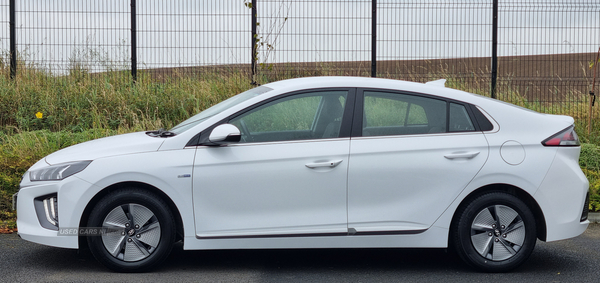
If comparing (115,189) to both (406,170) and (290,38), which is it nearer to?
(406,170)

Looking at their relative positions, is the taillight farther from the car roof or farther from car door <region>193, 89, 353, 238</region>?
car door <region>193, 89, 353, 238</region>

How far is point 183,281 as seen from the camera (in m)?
4.62

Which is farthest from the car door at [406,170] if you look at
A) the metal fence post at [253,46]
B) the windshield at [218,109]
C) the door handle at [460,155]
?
the metal fence post at [253,46]

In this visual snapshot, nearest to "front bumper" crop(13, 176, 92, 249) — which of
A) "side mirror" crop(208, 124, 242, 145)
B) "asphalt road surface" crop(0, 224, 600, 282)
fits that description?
"asphalt road surface" crop(0, 224, 600, 282)

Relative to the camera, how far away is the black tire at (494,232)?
481 centimetres

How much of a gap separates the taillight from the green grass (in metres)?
5.57

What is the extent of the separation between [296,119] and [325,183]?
650mm

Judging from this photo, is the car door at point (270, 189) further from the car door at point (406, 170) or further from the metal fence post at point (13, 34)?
the metal fence post at point (13, 34)

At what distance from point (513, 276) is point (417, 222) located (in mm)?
872

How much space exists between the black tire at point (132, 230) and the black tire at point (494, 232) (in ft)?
7.26

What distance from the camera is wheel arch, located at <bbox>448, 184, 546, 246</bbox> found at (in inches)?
190

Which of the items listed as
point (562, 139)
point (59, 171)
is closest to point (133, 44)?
point (59, 171)

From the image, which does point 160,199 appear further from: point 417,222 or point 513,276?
point 513,276

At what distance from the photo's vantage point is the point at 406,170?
470cm
